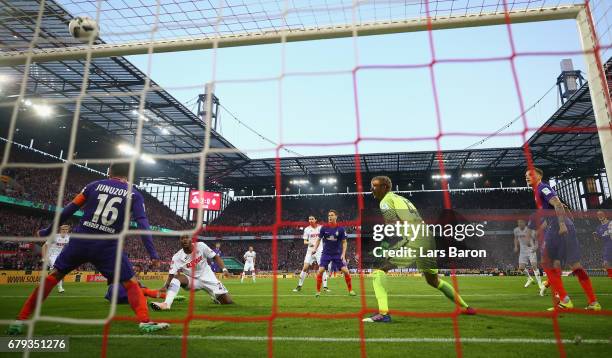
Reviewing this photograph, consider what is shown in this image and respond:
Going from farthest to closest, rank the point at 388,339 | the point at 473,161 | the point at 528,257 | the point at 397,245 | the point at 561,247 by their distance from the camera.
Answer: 1. the point at 473,161
2. the point at 528,257
3. the point at 561,247
4. the point at 397,245
5. the point at 388,339

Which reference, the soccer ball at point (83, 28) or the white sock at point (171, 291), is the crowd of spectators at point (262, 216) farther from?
the soccer ball at point (83, 28)

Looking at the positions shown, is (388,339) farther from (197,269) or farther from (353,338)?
(197,269)

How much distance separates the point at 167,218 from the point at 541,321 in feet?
119

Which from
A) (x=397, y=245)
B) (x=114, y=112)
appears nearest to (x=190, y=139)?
(x=114, y=112)

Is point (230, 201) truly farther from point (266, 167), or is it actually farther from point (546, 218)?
point (546, 218)

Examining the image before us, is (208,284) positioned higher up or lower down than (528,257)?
lower down

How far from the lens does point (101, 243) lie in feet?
12.1

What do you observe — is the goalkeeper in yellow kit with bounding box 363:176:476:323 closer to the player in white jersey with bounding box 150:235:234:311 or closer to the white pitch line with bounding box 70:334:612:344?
the white pitch line with bounding box 70:334:612:344

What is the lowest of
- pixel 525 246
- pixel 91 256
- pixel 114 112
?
pixel 91 256

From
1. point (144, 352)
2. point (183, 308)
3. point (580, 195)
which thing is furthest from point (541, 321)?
point (580, 195)

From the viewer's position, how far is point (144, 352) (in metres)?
3.08

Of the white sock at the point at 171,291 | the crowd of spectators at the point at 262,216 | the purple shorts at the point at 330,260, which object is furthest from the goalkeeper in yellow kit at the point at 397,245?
the crowd of spectators at the point at 262,216

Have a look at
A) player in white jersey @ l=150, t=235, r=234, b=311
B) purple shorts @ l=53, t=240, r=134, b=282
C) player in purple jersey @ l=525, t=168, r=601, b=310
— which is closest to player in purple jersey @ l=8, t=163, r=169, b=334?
purple shorts @ l=53, t=240, r=134, b=282

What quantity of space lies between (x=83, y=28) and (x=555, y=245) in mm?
6656
